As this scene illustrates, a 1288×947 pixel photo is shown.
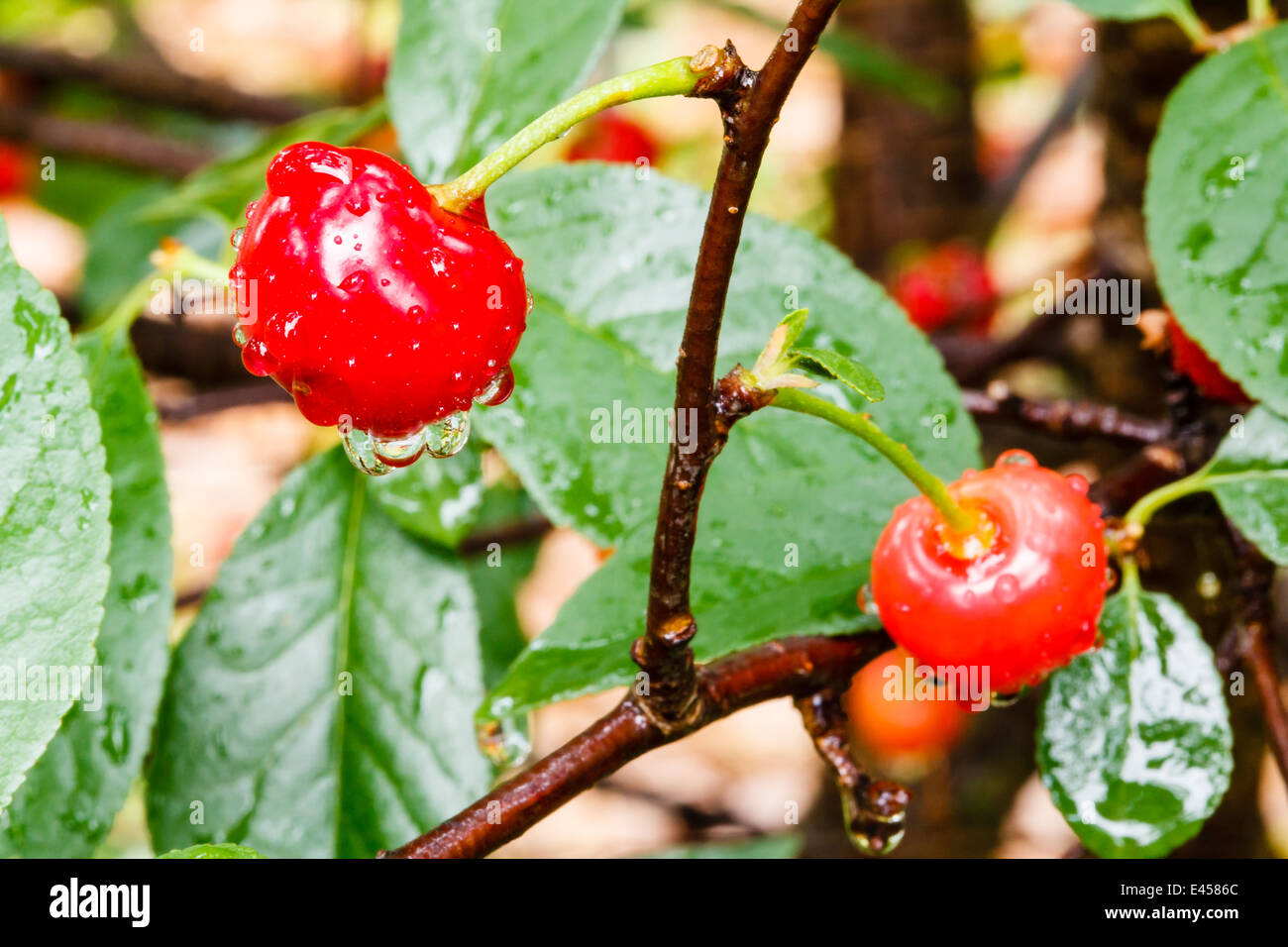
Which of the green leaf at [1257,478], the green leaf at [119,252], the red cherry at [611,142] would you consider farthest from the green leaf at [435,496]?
the red cherry at [611,142]

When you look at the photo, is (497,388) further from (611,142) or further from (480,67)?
(611,142)

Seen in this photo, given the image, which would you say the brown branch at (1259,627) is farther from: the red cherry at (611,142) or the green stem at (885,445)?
the red cherry at (611,142)

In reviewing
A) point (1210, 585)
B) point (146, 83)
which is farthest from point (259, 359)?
point (146, 83)

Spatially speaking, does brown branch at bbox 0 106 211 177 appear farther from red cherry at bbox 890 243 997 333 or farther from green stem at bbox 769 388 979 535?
green stem at bbox 769 388 979 535

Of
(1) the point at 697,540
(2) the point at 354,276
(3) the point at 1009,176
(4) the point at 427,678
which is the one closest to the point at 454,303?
(2) the point at 354,276
